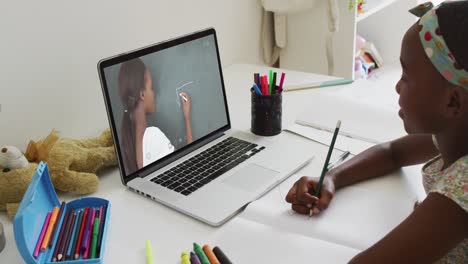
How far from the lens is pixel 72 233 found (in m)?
0.76

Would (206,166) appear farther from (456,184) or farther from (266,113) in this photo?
(456,184)

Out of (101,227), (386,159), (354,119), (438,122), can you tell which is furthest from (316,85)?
(101,227)

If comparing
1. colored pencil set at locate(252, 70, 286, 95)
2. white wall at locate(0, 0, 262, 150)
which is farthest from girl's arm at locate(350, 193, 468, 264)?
white wall at locate(0, 0, 262, 150)

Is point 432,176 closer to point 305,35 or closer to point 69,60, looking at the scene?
point 69,60

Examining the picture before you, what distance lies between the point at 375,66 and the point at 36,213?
6.12 feet

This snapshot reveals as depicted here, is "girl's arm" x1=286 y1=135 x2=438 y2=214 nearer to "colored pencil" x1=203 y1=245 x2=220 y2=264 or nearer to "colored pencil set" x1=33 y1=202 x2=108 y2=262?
"colored pencil" x1=203 y1=245 x2=220 y2=264

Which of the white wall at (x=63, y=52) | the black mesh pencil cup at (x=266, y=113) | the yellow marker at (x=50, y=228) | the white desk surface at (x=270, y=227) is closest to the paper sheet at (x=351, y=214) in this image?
the white desk surface at (x=270, y=227)

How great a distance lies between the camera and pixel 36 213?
2.40 feet

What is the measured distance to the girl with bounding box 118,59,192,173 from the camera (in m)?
0.90

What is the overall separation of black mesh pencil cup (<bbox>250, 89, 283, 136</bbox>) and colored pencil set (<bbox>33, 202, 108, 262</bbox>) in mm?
412

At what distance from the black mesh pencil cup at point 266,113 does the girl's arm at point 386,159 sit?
0.22 m

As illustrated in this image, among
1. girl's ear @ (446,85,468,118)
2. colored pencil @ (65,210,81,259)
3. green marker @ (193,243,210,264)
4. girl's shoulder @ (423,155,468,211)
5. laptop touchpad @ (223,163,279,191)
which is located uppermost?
girl's ear @ (446,85,468,118)

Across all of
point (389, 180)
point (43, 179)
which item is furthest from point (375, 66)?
point (43, 179)

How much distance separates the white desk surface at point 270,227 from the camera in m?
0.73
